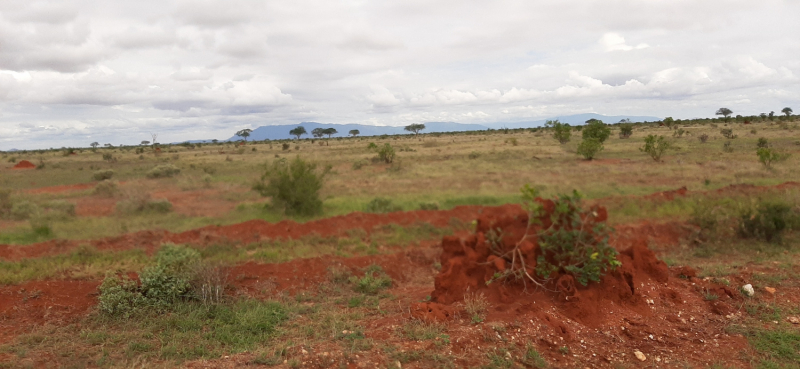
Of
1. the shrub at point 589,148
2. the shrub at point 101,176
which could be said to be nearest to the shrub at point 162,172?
the shrub at point 101,176

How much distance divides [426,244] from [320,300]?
4.46m

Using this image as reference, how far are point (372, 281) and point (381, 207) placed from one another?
638 centimetres

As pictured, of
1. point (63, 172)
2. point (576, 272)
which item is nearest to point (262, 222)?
point (576, 272)

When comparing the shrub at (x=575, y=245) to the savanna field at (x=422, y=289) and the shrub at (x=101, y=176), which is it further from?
the shrub at (x=101, y=176)

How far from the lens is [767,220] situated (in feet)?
31.8

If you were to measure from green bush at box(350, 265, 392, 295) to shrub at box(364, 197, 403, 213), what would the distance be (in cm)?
540

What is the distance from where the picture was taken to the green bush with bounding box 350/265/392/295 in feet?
25.6

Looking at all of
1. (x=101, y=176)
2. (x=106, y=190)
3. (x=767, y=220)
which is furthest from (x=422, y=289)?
(x=101, y=176)

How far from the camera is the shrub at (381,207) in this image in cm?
1423

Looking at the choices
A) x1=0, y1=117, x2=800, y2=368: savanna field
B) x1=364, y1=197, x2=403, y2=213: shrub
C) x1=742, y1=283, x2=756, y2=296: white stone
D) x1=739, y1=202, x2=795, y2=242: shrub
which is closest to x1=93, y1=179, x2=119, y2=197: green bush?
x1=0, y1=117, x2=800, y2=368: savanna field

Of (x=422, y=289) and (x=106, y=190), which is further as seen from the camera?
(x=106, y=190)

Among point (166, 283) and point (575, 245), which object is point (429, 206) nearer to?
point (575, 245)

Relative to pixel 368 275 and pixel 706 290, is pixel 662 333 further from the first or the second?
pixel 368 275

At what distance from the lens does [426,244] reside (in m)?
11.3
